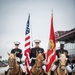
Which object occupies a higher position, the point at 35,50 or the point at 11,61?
the point at 35,50

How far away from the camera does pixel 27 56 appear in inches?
165

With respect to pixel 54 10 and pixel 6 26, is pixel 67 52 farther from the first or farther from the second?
pixel 6 26

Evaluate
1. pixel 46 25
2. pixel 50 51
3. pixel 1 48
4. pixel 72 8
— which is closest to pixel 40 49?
pixel 50 51

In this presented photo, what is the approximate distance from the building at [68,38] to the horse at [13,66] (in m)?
1.00

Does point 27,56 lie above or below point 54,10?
below

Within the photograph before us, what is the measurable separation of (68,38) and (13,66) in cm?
129

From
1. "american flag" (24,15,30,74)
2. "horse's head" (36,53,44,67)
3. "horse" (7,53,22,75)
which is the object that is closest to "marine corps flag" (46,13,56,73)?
"horse's head" (36,53,44,67)

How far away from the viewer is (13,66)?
3902mm

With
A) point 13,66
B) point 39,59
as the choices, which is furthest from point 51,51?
point 13,66

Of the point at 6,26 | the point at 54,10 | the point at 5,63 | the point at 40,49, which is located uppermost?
the point at 54,10

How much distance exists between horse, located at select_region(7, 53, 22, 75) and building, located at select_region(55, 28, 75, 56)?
3.27ft

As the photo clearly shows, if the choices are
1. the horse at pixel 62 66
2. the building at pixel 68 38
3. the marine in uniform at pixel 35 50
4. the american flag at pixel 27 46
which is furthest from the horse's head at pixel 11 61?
the building at pixel 68 38

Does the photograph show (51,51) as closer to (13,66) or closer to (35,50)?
(35,50)

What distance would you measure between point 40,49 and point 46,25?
52cm
